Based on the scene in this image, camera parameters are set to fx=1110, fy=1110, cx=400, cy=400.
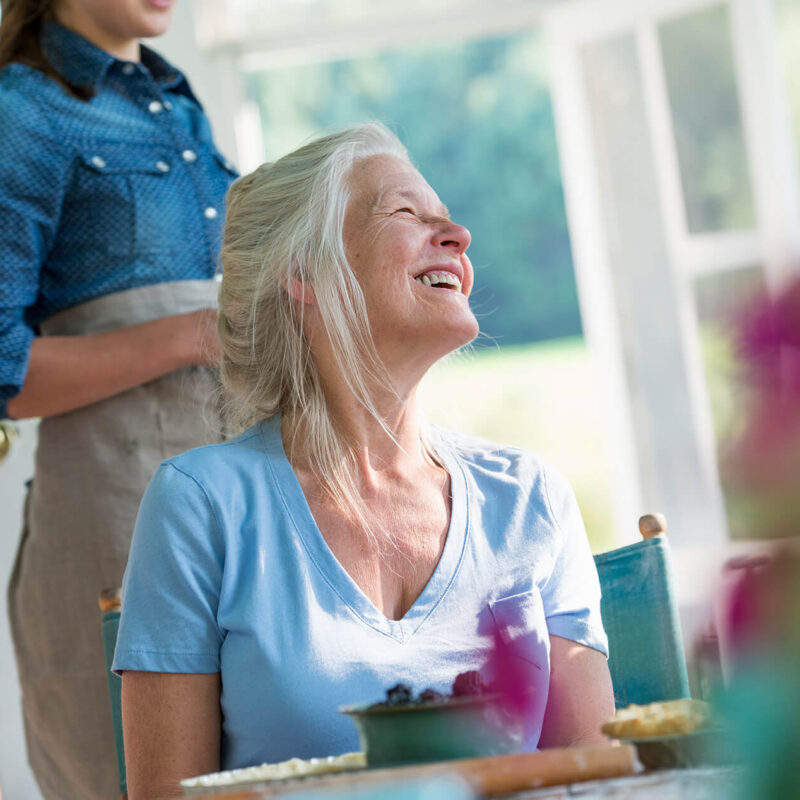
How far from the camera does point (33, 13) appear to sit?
177 centimetres

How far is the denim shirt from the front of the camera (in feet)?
5.19

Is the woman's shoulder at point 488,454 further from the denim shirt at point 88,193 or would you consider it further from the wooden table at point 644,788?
the wooden table at point 644,788

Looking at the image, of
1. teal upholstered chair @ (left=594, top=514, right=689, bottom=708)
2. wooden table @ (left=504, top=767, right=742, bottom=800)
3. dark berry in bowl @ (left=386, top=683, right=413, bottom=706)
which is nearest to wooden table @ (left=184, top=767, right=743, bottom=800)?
wooden table @ (left=504, top=767, right=742, bottom=800)

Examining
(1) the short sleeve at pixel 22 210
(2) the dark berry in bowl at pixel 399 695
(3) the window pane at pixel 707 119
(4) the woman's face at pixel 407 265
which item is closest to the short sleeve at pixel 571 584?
(4) the woman's face at pixel 407 265

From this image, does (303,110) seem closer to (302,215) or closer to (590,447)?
(590,447)

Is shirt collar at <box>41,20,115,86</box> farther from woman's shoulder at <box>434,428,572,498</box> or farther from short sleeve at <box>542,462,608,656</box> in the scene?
short sleeve at <box>542,462,608,656</box>

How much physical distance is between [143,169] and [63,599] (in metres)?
0.67

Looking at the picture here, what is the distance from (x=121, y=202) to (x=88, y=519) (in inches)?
18.8

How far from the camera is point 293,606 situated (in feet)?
4.05

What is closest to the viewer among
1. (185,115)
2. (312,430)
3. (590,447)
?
(312,430)

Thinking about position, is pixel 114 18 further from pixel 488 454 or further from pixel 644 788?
pixel 644 788

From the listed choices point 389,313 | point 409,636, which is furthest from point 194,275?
point 409,636

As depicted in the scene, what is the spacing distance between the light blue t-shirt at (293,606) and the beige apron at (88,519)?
331 millimetres

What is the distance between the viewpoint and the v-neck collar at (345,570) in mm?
1239
